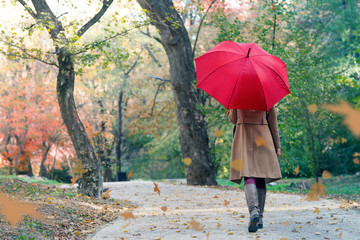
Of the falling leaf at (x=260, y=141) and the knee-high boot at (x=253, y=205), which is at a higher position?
the falling leaf at (x=260, y=141)

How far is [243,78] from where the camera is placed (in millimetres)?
4371

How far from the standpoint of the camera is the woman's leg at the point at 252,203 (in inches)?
173

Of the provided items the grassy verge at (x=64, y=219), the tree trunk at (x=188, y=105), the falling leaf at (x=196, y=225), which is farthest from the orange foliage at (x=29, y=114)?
the falling leaf at (x=196, y=225)

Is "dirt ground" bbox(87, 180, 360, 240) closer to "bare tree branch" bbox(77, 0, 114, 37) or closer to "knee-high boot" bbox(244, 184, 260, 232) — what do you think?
"knee-high boot" bbox(244, 184, 260, 232)

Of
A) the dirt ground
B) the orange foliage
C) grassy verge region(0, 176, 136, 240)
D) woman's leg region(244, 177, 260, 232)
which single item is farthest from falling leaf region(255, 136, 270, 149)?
the orange foliage

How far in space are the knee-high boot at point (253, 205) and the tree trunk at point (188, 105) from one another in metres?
7.13

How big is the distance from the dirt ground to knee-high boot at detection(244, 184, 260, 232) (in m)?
0.10

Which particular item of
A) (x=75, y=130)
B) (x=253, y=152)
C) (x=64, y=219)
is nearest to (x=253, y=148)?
(x=253, y=152)

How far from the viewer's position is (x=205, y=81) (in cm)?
458

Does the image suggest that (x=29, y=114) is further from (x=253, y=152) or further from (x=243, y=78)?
(x=243, y=78)

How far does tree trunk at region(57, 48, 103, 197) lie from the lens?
327 inches

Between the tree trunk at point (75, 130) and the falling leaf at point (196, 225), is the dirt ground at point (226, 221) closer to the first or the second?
the falling leaf at point (196, 225)

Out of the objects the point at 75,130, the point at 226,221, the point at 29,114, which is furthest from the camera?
the point at 29,114

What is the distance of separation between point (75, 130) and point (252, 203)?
495cm
